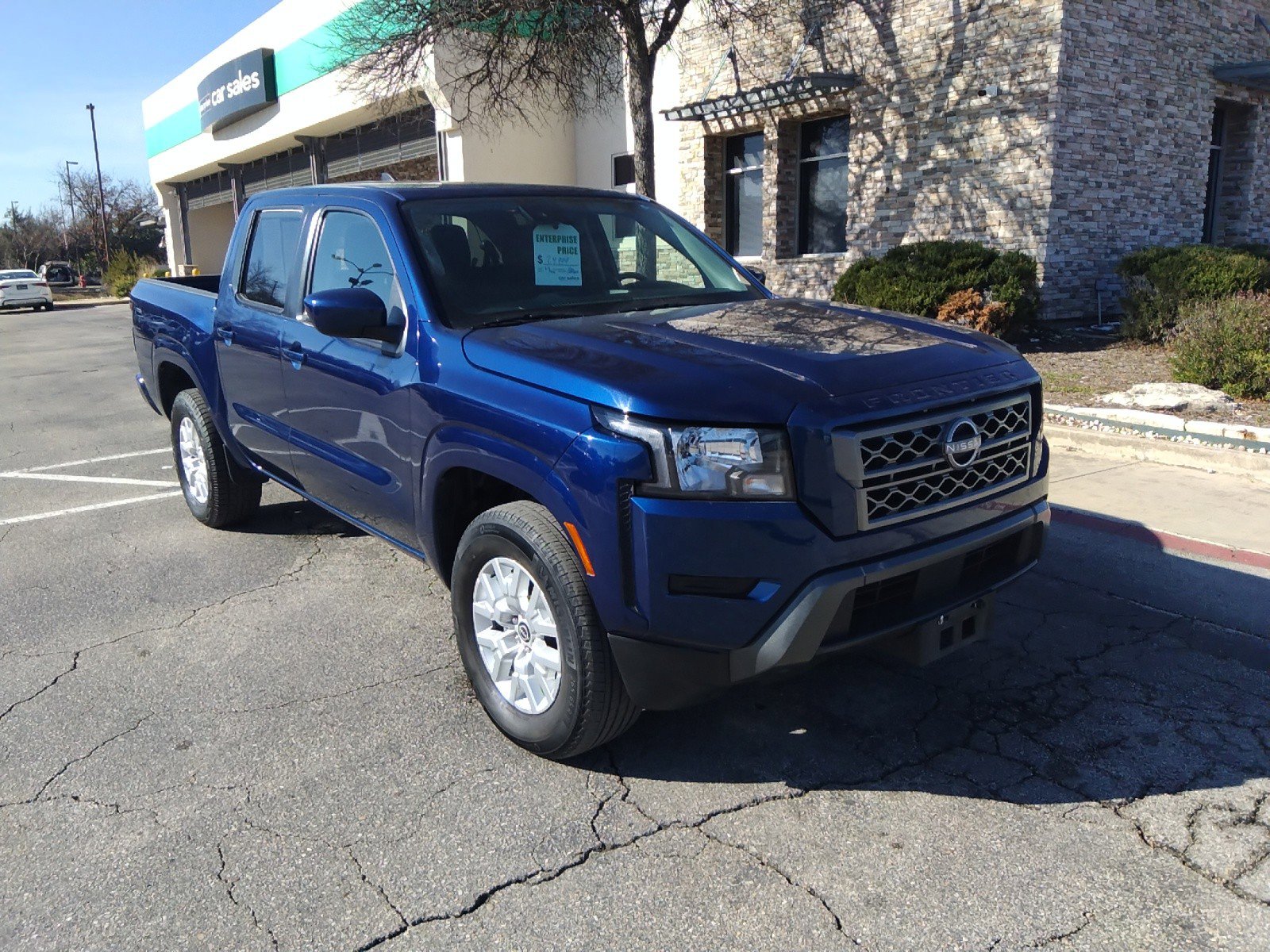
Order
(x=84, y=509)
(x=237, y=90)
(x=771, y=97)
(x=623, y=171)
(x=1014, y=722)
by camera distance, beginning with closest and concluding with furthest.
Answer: (x=1014, y=722) → (x=84, y=509) → (x=771, y=97) → (x=623, y=171) → (x=237, y=90)

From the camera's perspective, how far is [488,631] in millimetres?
3494

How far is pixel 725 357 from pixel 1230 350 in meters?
7.35

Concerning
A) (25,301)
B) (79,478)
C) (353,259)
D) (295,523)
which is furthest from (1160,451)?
(25,301)

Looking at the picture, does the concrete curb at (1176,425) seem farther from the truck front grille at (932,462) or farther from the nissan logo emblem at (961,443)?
the nissan logo emblem at (961,443)

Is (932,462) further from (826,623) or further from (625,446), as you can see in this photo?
(625,446)

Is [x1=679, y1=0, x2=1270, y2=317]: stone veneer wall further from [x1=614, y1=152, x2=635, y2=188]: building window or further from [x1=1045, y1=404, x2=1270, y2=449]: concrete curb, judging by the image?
[x1=1045, y1=404, x2=1270, y2=449]: concrete curb

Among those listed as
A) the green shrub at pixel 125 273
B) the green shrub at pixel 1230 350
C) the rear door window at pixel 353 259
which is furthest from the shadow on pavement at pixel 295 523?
the green shrub at pixel 125 273

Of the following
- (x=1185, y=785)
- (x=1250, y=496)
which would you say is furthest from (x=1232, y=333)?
(x=1185, y=785)

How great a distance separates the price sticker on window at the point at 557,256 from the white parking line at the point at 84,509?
4.31 metres

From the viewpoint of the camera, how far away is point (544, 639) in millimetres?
3268

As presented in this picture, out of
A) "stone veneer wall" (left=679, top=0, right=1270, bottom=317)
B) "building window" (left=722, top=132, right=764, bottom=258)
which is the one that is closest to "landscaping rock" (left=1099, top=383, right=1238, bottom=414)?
"stone veneer wall" (left=679, top=0, right=1270, bottom=317)

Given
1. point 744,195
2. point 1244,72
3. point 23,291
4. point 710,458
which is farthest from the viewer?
point 23,291

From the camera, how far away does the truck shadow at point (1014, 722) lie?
3.26 metres

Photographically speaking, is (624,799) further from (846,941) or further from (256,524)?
(256,524)
